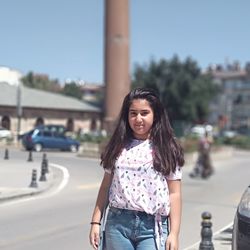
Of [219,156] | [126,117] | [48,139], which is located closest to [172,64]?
[219,156]

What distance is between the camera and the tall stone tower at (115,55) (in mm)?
59625

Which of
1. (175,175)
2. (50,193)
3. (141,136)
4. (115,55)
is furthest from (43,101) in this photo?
(175,175)

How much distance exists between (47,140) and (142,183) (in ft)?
103

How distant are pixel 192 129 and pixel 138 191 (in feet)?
253

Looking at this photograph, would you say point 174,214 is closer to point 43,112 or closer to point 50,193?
point 50,193

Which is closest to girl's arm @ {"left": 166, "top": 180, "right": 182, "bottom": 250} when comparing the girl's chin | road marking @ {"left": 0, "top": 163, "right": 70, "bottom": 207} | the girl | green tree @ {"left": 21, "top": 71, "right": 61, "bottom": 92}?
the girl

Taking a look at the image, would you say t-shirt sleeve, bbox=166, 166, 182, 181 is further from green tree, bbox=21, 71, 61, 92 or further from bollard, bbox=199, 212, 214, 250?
green tree, bbox=21, 71, 61, 92

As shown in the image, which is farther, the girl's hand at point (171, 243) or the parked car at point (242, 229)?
the parked car at point (242, 229)

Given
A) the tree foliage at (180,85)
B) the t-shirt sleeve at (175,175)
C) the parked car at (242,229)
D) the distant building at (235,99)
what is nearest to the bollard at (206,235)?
the parked car at (242,229)

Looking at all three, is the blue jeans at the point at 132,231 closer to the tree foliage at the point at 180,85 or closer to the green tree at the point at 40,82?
the tree foliage at the point at 180,85

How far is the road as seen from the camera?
8508mm

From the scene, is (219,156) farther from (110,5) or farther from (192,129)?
(192,129)

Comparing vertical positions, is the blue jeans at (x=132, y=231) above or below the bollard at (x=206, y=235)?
above

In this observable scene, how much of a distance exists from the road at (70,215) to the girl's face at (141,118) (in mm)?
4653
